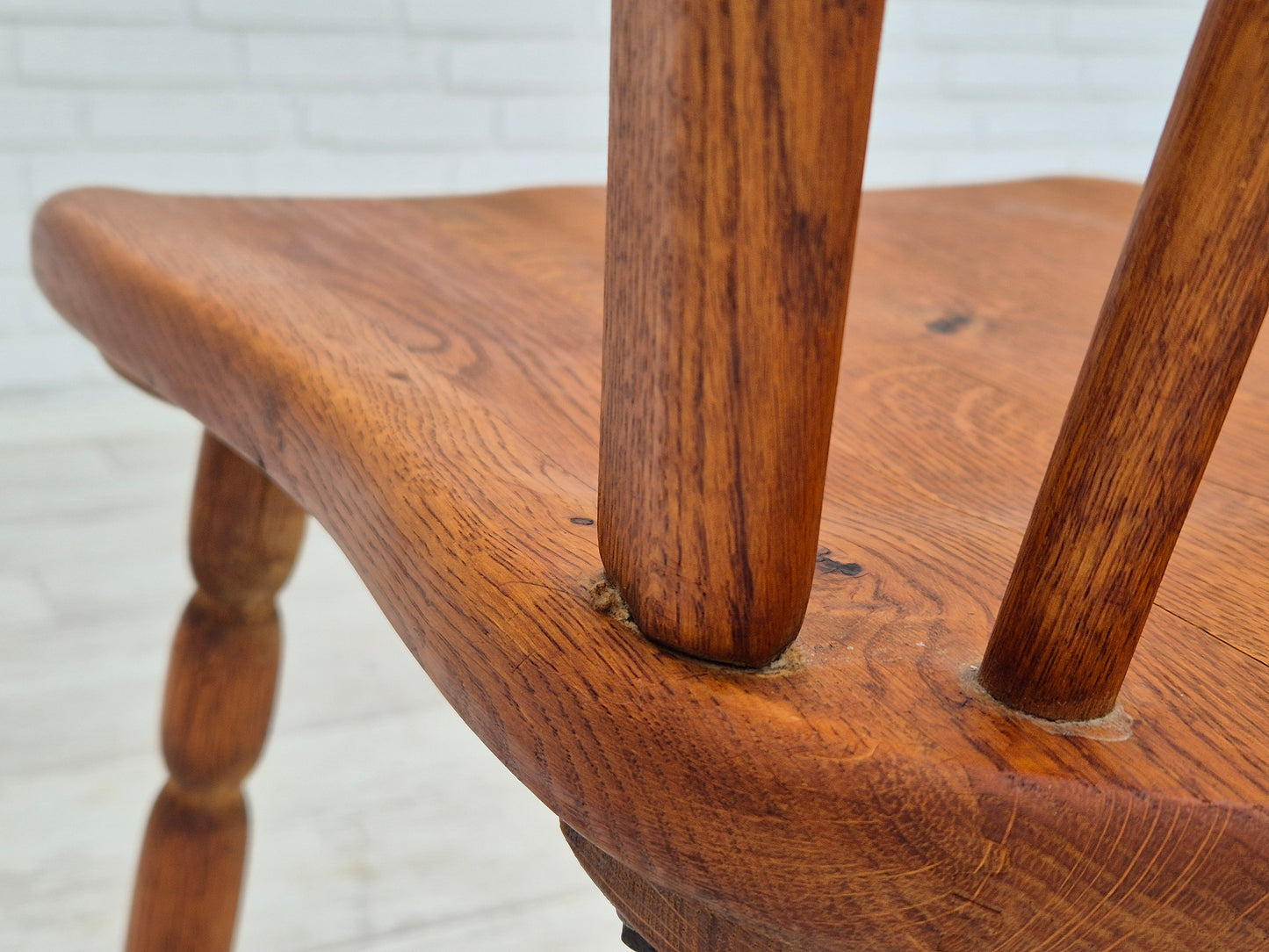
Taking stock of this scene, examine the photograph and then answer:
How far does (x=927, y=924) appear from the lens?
15 centimetres

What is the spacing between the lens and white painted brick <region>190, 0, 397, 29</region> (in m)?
1.24

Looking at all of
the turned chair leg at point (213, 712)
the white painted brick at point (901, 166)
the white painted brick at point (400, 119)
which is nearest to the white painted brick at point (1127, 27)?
the white painted brick at point (901, 166)

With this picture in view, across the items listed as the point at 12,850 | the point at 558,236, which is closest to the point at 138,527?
the point at 12,850

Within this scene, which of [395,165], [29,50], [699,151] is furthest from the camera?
[395,165]

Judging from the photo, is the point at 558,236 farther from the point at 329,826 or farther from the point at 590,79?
the point at 590,79

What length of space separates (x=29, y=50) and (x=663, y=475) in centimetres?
125

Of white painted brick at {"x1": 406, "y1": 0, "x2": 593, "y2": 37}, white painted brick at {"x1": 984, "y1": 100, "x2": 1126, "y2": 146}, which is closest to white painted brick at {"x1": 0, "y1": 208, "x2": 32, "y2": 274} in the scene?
white painted brick at {"x1": 406, "y1": 0, "x2": 593, "y2": 37}

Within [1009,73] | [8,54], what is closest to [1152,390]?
[8,54]

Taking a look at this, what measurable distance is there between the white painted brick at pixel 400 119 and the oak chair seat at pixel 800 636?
40.2 inches

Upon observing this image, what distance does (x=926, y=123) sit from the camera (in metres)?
1.64

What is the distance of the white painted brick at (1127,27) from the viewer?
A: 1.67 m

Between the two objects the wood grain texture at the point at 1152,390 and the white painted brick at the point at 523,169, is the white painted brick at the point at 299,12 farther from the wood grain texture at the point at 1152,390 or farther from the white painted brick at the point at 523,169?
the wood grain texture at the point at 1152,390

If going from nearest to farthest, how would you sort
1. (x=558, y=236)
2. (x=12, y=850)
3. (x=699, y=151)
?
(x=699, y=151), (x=558, y=236), (x=12, y=850)

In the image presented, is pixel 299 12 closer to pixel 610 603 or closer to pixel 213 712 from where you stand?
pixel 213 712
